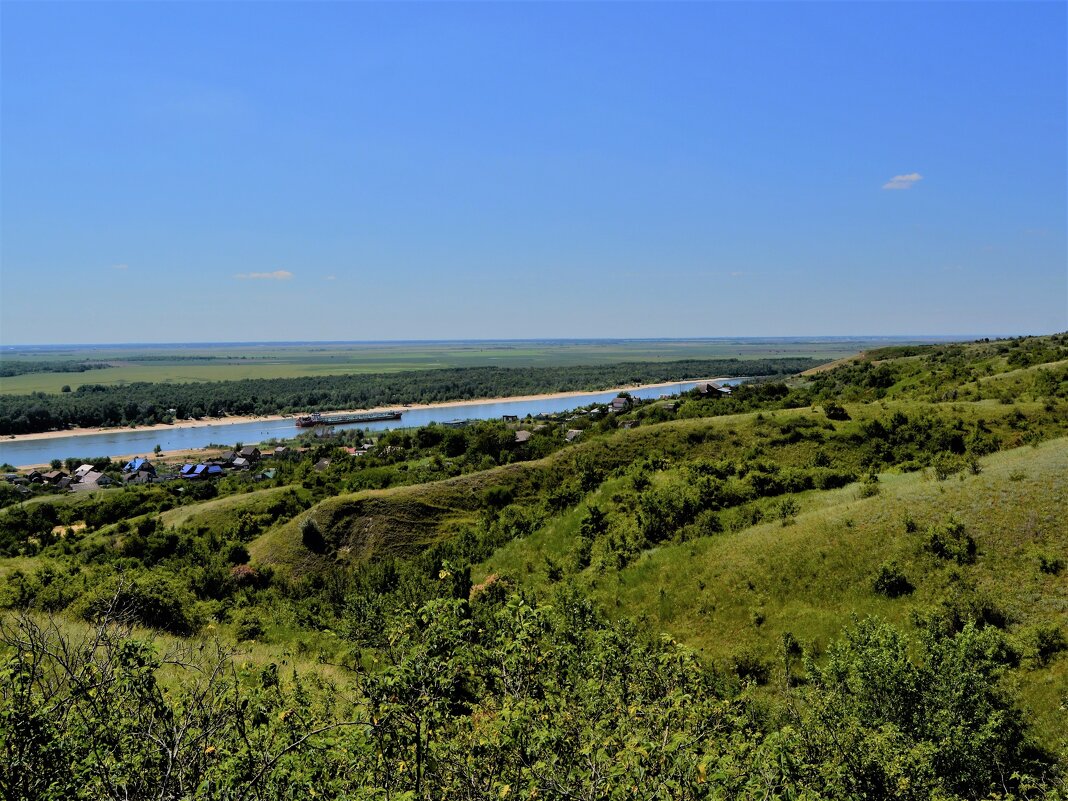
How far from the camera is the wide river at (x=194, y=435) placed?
99.1 m

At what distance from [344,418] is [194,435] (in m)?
29.3

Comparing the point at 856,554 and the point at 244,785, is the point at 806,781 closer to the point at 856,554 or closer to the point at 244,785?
the point at 244,785

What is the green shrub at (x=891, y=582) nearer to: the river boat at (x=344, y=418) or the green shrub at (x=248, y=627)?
the green shrub at (x=248, y=627)

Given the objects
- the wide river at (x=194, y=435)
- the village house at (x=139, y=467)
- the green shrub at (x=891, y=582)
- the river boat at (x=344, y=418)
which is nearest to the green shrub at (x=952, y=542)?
the green shrub at (x=891, y=582)

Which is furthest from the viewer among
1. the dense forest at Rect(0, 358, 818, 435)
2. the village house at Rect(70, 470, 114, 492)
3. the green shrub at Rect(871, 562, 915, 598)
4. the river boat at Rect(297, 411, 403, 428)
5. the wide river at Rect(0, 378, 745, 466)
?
the dense forest at Rect(0, 358, 818, 435)

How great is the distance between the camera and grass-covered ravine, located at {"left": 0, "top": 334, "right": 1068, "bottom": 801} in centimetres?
655

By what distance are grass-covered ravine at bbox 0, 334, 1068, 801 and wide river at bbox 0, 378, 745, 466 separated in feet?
182

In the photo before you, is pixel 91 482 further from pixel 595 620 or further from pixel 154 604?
pixel 595 620

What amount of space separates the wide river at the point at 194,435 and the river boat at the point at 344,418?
2406mm

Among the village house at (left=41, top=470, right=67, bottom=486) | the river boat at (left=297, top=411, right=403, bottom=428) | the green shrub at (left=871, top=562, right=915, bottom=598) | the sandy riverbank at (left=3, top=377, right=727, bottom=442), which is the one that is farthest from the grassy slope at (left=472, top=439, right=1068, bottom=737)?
the sandy riverbank at (left=3, top=377, right=727, bottom=442)

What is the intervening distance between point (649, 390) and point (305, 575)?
480ft

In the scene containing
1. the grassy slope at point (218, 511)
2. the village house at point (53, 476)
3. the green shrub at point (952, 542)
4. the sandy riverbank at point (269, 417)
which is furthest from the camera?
the sandy riverbank at point (269, 417)

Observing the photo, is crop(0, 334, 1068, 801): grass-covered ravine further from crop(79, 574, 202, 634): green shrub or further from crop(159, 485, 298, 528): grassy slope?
crop(159, 485, 298, 528): grassy slope

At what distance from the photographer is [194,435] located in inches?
4557
